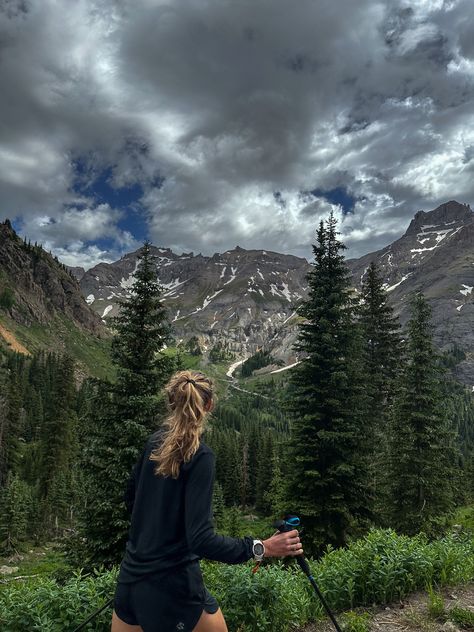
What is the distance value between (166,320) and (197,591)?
1387cm

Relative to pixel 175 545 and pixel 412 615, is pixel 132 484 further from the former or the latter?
pixel 412 615

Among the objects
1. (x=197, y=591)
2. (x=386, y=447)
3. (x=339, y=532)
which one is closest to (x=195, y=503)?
(x=197, y=591)

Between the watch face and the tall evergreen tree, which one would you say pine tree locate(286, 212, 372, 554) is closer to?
the tall evergreen tree

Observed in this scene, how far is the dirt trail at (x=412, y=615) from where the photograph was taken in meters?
5.59

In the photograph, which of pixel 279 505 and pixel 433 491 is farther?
pixel 433 491

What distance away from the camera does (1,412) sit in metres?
65.9

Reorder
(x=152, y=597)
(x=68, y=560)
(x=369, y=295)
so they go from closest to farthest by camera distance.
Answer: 1. (x=152, y=597)
2. (x=68, y=560)
3. (x=369, y=295)

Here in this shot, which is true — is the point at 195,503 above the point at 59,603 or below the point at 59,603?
above

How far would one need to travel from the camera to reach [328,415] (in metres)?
16.1

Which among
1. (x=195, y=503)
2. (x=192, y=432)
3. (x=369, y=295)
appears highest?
(x=369, y=295)

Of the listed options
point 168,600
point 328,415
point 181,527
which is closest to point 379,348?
point 328,415

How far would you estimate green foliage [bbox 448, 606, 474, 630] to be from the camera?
18.2 feet

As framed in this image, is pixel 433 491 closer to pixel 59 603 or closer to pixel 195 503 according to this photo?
pixel 59 603

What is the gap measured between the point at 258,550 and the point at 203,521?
559 mm
